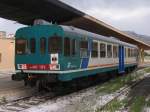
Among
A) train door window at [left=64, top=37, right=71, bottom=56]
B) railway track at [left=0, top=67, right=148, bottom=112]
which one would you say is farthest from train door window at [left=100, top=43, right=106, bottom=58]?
train door window at [left=64, top=37, right=71, bottom=56]

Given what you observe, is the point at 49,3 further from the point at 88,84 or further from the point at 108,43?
the point at 88,84

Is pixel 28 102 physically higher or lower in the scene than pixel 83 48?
lower

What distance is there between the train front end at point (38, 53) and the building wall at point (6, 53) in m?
27.5

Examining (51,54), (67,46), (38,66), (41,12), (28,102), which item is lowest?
(28,102)

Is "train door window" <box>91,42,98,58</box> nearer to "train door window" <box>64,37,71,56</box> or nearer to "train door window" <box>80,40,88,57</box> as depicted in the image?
"train door window" <box>80,40,88,57</box>

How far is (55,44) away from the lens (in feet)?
49.6

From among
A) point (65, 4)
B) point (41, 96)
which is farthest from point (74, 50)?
point (65, 4)

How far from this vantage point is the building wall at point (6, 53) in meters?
43.4

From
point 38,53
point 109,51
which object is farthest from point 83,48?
point 109,51

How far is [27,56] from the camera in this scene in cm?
1576

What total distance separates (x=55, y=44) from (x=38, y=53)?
2.74 ft

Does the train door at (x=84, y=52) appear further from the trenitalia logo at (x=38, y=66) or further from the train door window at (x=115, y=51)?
the train door window at (x=115, y=51)

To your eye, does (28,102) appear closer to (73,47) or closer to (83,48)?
(73,47)

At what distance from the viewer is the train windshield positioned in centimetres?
1602
